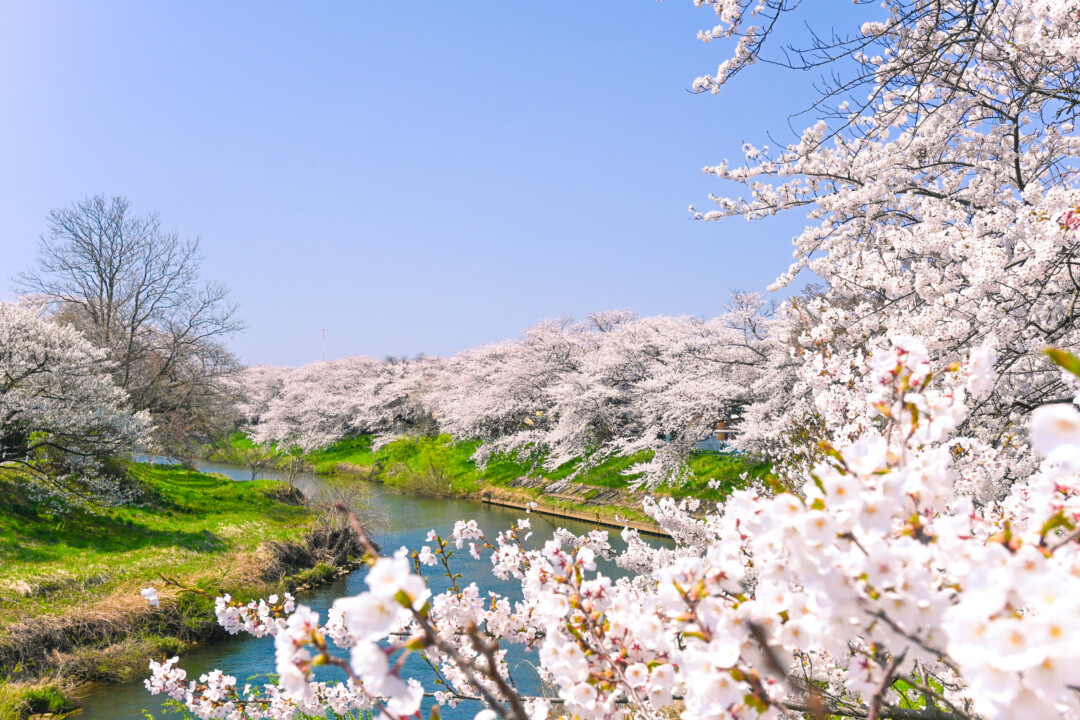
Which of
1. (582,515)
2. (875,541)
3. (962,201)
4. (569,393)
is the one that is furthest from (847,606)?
(569,393)

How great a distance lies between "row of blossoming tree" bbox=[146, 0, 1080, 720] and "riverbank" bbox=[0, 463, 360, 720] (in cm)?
564

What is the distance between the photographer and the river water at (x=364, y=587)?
309 inches

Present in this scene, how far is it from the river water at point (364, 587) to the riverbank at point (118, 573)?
37cm

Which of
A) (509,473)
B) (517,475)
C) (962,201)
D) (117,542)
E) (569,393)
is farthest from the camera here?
(509,473)

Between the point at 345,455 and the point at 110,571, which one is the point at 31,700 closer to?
the point at 110,571

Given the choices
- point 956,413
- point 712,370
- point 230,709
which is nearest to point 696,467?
point 712,370

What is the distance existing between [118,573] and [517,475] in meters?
14.7

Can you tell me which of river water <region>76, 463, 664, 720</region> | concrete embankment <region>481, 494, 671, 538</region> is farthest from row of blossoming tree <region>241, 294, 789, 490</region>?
river water <region>76, 463, 664, 720</region>

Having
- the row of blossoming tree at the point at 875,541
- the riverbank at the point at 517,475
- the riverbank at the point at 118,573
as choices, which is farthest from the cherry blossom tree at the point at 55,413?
the riverbank at the point at 517,475

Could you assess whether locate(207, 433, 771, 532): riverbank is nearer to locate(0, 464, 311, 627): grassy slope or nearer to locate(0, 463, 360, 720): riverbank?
locate(0, 463, 360, 720): riverbank

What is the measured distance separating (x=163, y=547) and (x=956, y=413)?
14629mm

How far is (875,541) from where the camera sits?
41.0 inches

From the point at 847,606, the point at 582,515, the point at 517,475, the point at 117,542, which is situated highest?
the point at 517,475

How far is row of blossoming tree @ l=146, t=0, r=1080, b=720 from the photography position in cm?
101
